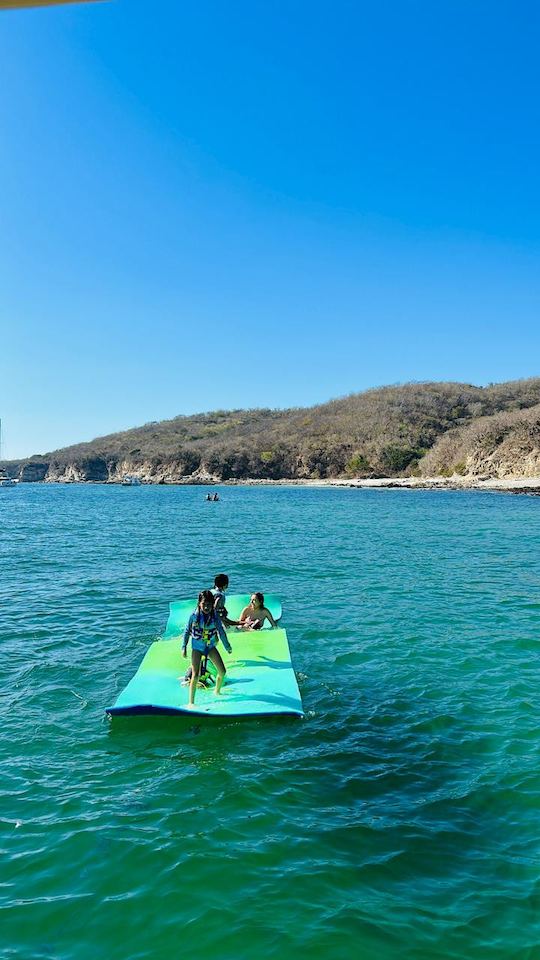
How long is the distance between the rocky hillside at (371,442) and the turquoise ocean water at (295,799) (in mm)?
89938

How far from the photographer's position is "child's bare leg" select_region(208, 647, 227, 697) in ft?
32.7

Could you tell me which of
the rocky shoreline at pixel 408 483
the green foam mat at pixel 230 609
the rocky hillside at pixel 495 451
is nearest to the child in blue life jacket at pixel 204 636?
the green foam mat at pixel 230 609

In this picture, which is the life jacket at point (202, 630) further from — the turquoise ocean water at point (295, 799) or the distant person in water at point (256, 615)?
the distant person in water at point (256, 615)

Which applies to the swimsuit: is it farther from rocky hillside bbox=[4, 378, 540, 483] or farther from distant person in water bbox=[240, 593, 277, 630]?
rocky hillside bbox=[4, 378, 540, 483]

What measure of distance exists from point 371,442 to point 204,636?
420 ft

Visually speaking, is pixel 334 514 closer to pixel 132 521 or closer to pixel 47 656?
pixel 132 521

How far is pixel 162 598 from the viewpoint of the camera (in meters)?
19.8

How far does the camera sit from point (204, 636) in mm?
9977

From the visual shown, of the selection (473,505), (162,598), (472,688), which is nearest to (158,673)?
(472,688)

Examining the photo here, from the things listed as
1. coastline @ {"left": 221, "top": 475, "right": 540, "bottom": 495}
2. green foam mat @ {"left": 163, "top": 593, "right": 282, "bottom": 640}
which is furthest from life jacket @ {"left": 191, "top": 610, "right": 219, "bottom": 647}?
coastline @ {"left": 221, "top": 475, "right": 540, "bottom": 495}

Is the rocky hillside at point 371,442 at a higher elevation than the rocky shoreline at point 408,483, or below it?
higher

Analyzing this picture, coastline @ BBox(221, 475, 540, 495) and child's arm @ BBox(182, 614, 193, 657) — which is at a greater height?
coastline @ BBox(221, 475, 540, 495)

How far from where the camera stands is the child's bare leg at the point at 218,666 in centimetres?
998

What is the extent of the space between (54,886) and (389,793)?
13.6 feet
